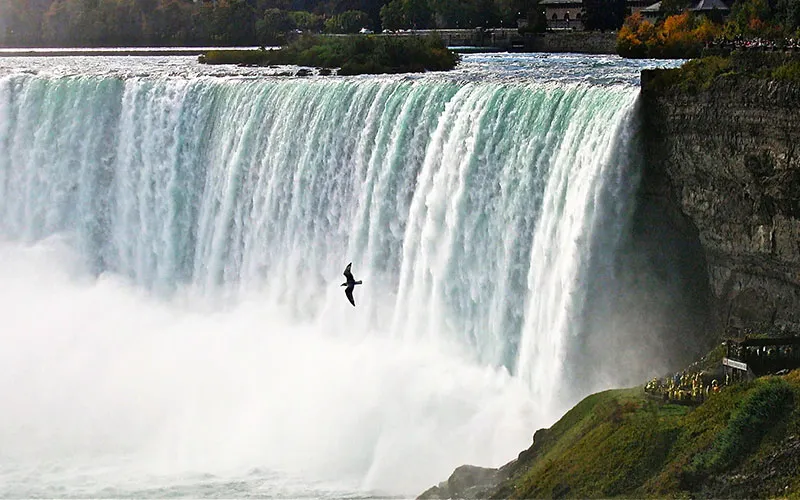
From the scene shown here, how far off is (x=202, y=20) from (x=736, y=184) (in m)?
51.5

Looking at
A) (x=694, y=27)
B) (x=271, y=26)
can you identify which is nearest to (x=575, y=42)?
(x=694, y=27)

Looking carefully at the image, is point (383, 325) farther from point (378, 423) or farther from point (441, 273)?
point (378, 423)

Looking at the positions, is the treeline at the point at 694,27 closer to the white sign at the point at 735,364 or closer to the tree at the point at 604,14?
the tree at the point at 604,14

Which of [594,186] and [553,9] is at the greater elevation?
[553,9]

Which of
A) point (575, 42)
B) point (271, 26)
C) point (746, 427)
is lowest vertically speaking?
point (746, 427)

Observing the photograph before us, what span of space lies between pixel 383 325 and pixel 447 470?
6.93 metres

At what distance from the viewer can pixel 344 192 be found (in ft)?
121

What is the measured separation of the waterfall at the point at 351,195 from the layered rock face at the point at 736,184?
79cm

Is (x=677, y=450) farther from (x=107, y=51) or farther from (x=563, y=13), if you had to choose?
(x=107, y=51)

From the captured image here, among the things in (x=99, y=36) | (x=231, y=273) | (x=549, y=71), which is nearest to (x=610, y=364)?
(x=231, y=273)

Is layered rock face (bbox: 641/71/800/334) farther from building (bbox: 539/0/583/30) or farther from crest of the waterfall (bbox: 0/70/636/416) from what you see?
building (bbox: 539/0/583/30)

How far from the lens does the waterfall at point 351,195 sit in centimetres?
3038

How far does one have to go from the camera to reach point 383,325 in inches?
1371

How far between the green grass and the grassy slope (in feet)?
88.2
